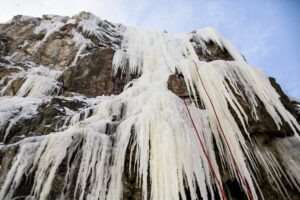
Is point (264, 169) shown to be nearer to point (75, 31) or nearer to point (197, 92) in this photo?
point (197, 92)

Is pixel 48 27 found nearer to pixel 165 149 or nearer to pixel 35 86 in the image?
pixel 35 86

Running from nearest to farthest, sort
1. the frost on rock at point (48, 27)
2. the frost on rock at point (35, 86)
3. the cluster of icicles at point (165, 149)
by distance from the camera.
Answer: the cluster of icicles at point (165, 149) < the frost on rock at point (35, 86) < the frost on rock at point (48, 27)

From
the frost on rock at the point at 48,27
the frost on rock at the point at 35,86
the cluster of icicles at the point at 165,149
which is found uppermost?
the frost on rock at the point at 48,27

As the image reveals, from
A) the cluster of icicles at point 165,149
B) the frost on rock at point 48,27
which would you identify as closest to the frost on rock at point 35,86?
the frost on rock at point 48,27

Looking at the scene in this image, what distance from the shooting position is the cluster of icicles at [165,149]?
224cm

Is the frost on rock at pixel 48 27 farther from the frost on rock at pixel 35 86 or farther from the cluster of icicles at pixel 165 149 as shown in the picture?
the cluster of icicles at pixel 165 149

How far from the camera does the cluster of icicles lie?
2242 mm

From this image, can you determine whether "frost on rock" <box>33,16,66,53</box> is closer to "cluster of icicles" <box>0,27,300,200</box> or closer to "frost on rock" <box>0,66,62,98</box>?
"frost on rock" <box>0,66,62,98</box>

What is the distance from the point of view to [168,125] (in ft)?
8.42

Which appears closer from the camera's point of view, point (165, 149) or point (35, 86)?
point (165, 149)

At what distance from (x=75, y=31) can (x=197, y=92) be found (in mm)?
9189

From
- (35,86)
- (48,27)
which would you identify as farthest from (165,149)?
(48,27)

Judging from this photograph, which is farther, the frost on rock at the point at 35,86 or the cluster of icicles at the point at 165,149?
the frost on rock at the point at 35,86

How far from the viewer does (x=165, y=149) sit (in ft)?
7.67
